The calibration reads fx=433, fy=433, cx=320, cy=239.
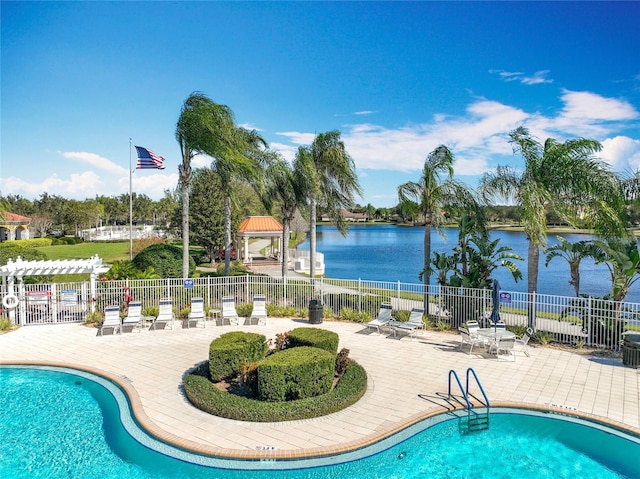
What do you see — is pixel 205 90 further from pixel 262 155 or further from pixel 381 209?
pixel 381 209

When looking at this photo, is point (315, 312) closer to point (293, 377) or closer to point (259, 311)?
point (259, 311)

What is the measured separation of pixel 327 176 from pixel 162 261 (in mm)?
8850

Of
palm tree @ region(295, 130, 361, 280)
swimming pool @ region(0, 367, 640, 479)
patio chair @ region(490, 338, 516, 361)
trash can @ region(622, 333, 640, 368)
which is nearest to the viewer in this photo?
swimming pool @ region(0, 367, 640, 479)

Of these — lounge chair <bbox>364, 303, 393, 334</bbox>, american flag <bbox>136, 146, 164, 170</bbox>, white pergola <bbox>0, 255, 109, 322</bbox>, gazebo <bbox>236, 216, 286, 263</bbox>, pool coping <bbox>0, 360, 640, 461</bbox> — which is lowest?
pool coping <bbox>0, 360, 640, 461</bbox>

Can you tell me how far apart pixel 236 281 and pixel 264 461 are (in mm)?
11854

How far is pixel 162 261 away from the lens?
800 inches

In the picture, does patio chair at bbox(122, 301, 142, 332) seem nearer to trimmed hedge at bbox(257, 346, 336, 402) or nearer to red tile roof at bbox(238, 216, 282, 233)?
trimmed hedge at bbox(257, 346, 336, 402)

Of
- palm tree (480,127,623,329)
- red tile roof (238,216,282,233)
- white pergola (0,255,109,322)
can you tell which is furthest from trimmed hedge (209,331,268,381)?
red tile roof (238,216,282,233)

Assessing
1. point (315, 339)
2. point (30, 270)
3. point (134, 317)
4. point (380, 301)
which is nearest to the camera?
point (315, 339)

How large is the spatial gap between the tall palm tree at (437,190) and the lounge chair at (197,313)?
8.63 metres

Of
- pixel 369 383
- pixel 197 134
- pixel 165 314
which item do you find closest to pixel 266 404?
pixel 369 383

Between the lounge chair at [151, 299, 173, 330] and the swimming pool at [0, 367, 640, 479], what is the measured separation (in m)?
6.39

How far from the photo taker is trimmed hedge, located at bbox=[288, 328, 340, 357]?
1074 centimetres

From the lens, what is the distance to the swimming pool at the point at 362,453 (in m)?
6.82
